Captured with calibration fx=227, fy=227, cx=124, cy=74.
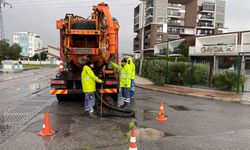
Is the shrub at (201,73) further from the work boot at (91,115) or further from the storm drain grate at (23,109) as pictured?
the storm drain grate at (23,109)

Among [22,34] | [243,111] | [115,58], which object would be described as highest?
[22,34]

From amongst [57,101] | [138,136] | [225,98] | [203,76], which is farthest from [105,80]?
[203,76]

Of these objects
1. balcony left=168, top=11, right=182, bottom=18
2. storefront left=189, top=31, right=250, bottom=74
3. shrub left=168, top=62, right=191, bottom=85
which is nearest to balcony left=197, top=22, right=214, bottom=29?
balcony left=168, top=11, right=182, bottom=18

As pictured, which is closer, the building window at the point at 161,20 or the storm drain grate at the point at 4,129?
the storm drain grate at the point at 4,129

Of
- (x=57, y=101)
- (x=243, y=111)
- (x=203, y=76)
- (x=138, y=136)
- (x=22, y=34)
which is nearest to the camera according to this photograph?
(x=138, y=136)

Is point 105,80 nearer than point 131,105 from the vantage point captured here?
Yes

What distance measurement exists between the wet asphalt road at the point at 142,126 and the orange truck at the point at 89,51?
865 millimetres

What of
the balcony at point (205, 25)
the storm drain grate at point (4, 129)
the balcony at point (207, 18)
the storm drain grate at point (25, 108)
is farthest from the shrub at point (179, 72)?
the balcony at point (207, 18)

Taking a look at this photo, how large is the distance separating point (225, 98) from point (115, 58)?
18.7 feet

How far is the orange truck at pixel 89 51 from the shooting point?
7.68 meters

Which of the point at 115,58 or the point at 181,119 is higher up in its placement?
the point at 115,58

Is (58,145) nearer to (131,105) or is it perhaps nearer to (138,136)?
(138,136)

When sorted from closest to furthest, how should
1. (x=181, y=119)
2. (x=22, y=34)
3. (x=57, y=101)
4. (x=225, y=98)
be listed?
(x=181, y=119)
(x=57, y=101)
(x=225, y=98)
(x=22, y=34)

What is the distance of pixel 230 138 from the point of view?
Result: 17.6 ft
